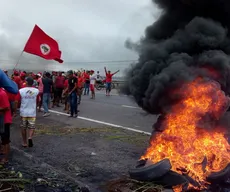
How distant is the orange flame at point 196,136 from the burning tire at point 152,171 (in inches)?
11.8

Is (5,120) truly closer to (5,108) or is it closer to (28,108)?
(5,108)

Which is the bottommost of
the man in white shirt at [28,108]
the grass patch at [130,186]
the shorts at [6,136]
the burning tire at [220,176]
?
the grass patch at [130,186]

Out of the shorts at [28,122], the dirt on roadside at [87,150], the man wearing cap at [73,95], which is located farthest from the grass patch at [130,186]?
the man wearing cap at [73,95]

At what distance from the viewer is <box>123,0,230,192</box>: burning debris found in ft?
17.1

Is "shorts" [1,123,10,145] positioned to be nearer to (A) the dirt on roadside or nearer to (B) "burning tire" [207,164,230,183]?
(A) the dirt on roadside

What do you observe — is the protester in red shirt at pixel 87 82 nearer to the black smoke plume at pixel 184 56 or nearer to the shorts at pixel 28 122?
the shorts at pixel 28 122

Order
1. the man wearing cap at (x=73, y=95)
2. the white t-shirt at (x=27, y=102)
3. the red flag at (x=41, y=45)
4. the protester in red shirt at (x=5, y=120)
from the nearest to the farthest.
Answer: the protester in red shirt at (x=5, y=120) < the white t-shirt at (x=27, y=102) < the red flag at (x=41, y=45) < the man wearing cap at (x=73, y=95)

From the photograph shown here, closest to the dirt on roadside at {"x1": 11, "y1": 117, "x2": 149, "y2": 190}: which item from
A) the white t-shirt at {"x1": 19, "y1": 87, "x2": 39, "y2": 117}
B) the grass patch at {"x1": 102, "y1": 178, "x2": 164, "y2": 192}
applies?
the grass patch at {"x1": 102, "y1": 178, "x2": 164, "y2": 192}

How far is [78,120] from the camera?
1198 centimetres

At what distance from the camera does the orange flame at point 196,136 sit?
5.21 metres

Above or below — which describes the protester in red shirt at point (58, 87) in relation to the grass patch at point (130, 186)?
above

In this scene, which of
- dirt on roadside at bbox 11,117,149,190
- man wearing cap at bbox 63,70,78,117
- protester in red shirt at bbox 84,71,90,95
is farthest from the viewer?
protester in red shirt at bbox 84,71,90,95

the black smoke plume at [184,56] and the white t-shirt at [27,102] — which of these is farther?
the white t-shirt at [27,102]

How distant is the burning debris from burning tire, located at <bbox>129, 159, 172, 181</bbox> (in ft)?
1.01
